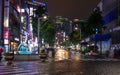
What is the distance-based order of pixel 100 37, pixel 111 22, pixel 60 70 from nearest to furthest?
1. pixel 60 70
2. pixel 100 37
3. pixel 111 22

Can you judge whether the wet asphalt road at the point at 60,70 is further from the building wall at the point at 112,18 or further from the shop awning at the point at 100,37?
the shop awning at the point at 100,37

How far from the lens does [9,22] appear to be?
95875mm

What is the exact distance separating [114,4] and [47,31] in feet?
73.1

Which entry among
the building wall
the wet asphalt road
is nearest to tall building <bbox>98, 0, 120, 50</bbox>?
the building wall

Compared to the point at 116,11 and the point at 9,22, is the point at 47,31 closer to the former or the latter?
the point at 9,22

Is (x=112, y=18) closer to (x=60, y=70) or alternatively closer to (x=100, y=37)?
(x=100, y=37)

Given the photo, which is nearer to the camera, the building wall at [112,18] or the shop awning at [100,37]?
the building wall at [112,18]

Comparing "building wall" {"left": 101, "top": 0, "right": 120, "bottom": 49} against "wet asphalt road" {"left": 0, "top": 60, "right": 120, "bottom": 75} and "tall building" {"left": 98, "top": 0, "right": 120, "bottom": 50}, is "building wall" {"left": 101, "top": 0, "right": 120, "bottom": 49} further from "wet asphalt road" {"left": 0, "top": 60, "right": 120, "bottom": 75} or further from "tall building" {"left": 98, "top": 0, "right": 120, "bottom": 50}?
"wet asphalt road" {"left": 0, "top": 60, "right": 120, "bottom": 75}

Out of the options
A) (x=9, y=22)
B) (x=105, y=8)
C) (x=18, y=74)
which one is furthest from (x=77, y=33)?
(x=18, y=74)

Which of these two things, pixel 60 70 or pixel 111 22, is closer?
pixel 60 70

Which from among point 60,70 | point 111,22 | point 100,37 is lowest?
point 60,70

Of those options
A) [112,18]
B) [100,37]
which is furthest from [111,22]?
[100,37]

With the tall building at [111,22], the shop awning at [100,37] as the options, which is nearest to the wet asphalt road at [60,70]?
the tall building at [111,22]

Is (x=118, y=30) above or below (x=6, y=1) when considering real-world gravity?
below
